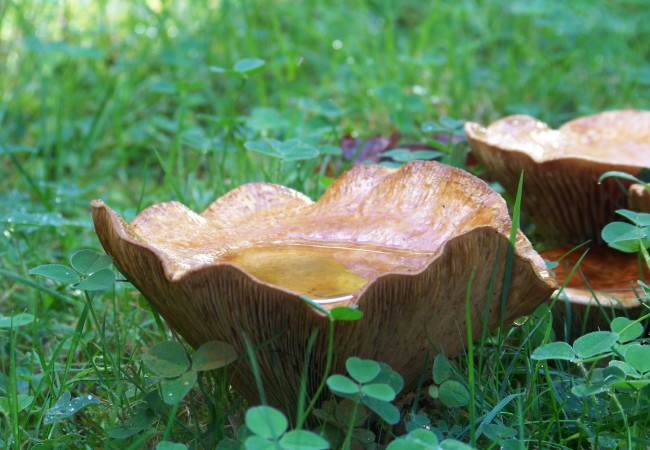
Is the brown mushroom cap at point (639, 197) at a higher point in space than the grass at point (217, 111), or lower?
higher

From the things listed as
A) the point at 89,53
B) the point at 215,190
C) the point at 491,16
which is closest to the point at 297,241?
the point at 215,190

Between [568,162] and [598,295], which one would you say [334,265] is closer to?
[598,295]

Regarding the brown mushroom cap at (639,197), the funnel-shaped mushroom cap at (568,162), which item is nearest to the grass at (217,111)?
the funnel-shaped mushroom cap at (568,162)

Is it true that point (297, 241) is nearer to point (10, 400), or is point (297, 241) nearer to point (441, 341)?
point (441, 341)

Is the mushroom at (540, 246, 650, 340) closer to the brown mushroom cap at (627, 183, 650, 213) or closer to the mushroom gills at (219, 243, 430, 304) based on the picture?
the brown mushroom cap at (627, 183, 650, 213)

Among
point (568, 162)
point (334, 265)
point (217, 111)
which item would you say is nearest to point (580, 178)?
point (568, 162)

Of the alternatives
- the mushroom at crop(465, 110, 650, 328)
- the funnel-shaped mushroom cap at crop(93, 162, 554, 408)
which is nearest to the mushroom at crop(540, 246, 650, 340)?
the mushroom at crop(465, 110, 650, 328)

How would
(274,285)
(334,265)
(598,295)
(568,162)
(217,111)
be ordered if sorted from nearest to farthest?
(274,285) < (334,265) < (598,295) < (568,162) < (217,111)

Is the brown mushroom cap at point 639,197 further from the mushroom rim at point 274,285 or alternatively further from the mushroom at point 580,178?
the mushroom rim at point 274,285
